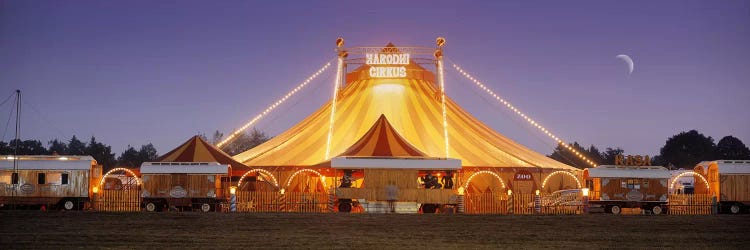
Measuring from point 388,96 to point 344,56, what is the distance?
120 inches

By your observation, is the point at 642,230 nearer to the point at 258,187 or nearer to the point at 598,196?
the point at 598,196

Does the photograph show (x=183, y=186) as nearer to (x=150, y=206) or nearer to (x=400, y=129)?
(x=150, y=206)

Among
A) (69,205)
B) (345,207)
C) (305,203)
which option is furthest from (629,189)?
(69,205)

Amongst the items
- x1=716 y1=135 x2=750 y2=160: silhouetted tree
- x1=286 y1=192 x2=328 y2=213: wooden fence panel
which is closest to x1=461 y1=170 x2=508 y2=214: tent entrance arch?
x1=286 y1=192 x2=328 y2=213: wooden fence panel

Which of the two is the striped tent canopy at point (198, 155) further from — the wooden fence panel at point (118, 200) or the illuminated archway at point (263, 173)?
the wooden fence panel at point (118, 200)

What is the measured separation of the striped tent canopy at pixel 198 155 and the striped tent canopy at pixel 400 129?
2.18 metres

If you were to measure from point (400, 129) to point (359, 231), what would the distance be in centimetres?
1844

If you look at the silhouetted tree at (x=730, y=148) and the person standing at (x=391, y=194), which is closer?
the person standing at (x=391, y=194)

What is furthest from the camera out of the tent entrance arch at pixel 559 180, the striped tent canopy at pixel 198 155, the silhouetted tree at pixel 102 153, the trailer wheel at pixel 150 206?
the silhouetted tree at pixel 102 153

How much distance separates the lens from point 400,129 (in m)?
40.1

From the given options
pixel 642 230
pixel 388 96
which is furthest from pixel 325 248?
pixel 388 96

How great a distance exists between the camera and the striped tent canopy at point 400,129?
38000mm

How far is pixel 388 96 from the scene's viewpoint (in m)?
42.3

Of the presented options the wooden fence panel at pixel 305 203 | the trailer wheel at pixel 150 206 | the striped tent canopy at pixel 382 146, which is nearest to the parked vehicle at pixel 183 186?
the trailer wheel at pixel 150 206
